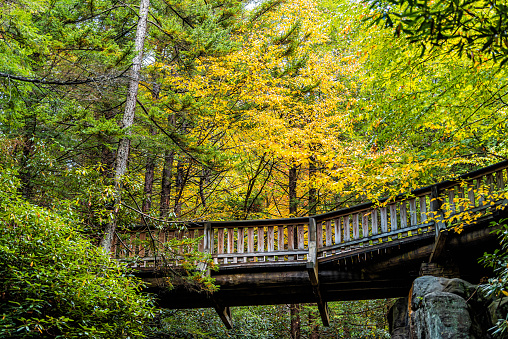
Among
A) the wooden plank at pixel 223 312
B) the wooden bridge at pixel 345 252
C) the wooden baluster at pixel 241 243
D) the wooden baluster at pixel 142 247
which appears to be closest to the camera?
the wooden bridge at pixel 345 252

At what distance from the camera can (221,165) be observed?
10281mm

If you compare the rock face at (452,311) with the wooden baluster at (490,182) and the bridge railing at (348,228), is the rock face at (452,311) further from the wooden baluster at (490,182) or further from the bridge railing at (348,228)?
the wooden baluster at (490,182)

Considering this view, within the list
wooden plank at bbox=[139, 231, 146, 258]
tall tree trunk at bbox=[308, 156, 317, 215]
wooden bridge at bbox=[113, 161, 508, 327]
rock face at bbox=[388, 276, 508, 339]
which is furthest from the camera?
tall tree trunk at bbox=[308, 156, 317, 215]

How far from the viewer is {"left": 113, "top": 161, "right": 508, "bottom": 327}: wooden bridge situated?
25.9 ft

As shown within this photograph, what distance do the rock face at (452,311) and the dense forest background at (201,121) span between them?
1839 mm

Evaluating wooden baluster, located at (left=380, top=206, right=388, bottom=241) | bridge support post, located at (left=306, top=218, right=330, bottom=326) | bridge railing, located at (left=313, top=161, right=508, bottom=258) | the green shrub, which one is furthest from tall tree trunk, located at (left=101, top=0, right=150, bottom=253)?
wooden baluster, located at (left=380, top=206, right=388, bottom=241)

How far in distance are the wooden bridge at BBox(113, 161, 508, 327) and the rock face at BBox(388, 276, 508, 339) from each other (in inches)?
39.9

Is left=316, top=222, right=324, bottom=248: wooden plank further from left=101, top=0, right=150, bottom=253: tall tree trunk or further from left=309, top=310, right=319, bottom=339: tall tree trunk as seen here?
left=309, top=310, right=319, bottom=339: tall tree trunk

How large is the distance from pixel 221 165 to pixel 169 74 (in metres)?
4.64

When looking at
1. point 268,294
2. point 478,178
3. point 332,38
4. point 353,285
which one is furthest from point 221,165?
point 332,38

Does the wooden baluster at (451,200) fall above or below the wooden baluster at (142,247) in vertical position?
above

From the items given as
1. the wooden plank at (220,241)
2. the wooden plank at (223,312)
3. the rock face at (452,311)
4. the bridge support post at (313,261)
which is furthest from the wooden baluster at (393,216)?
the wooden plank at (223,312)

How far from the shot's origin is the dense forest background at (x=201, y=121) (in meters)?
5.91

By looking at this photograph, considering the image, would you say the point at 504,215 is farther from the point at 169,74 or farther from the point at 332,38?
the point at 332,38
